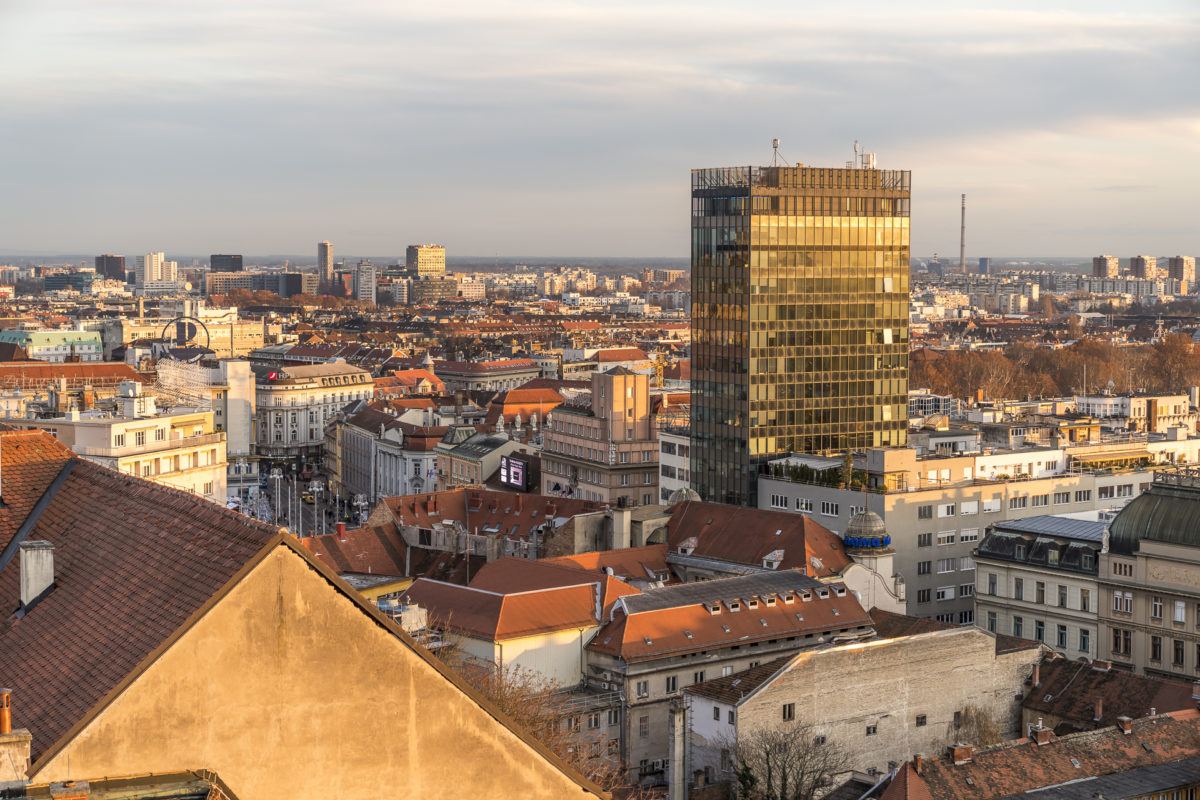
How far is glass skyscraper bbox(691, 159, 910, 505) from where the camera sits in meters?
101

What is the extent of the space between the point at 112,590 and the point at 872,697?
43.5 metres

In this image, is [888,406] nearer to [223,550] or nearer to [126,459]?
[126,459]

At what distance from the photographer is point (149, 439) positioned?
85688mm

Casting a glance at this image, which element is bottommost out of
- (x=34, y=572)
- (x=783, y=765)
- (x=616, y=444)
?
(x=783, y=765)

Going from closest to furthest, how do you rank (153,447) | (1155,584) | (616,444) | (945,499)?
(1155,584)
(153,447)
(945,499)
(616,444)

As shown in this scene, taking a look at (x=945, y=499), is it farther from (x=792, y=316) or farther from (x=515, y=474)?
(x=515, y=474)

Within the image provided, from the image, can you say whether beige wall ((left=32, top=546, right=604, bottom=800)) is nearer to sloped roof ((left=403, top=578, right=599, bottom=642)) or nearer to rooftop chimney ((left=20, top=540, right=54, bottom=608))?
rooftop chimney ((left=20, top=540, right=54, bottom=608))

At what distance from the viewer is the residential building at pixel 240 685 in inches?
740

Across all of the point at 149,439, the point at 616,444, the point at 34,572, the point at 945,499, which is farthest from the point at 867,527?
the point at 34,572

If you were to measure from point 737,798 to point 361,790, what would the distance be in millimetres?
35757

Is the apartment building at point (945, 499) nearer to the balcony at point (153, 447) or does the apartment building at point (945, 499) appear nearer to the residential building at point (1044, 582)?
the residential building at point (1044, 582)

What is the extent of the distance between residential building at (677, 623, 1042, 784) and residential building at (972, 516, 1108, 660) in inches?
377

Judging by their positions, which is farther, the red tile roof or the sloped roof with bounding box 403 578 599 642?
the red tile roof

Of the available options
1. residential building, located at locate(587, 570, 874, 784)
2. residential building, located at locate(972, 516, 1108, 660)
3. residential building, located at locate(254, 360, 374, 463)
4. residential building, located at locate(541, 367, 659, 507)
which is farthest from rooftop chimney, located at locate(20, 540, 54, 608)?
residential building, located at locate(254, 360, 374, 463)
